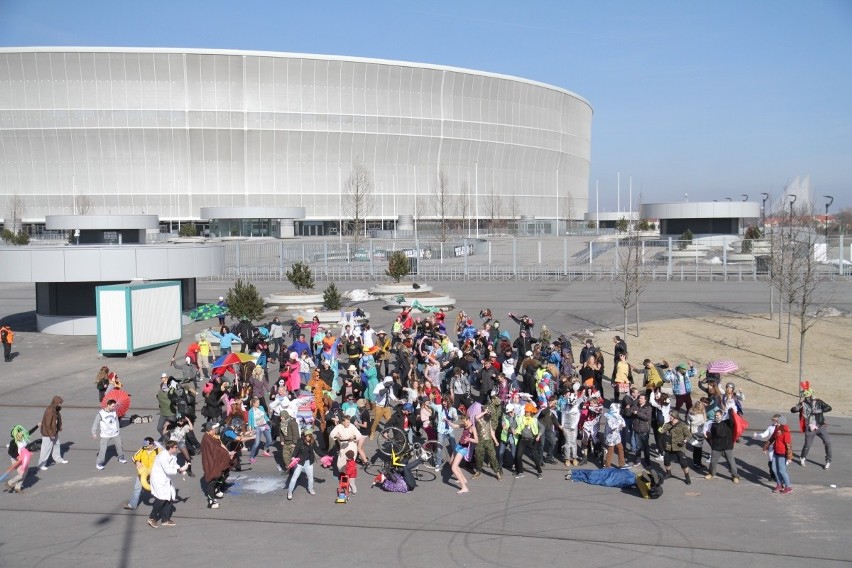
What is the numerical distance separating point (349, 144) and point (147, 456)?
8722 centimetres

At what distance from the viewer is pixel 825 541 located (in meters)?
10.2

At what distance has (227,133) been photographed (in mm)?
91688

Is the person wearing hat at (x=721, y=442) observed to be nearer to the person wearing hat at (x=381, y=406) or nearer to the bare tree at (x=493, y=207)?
the person wearing hat at (x=381, y=406)

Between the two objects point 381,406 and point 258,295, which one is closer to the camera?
point 381,406

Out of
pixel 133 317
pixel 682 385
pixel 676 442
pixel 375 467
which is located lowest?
pixel 375 467

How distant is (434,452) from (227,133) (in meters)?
83.0

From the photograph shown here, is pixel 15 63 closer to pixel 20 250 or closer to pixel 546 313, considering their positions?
pixel 20 250

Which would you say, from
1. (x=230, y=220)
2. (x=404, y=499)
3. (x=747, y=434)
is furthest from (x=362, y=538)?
(x=230, y=220)

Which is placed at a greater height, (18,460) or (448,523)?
(18,460)

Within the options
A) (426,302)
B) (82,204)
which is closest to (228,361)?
(426,302)

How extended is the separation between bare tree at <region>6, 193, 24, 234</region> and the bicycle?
84649mm

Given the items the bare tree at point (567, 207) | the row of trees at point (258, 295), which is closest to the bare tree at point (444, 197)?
the bare tree at point (567, 207)

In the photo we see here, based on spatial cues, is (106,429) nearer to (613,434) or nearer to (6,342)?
(613,434)

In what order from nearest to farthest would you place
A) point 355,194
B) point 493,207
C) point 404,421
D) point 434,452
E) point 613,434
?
point 613,434
point 404,421
point 434,452
point 355,194
point 493,207
